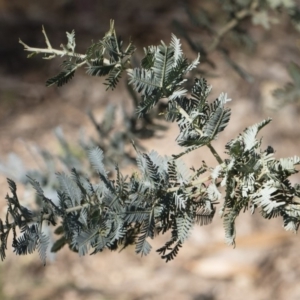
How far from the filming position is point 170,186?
1.30 ft

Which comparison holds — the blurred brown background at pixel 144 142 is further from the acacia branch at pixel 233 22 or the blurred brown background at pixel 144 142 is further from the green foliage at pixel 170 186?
the green foliage at pixel 170 186

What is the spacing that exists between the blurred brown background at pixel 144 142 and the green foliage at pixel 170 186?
0.44 m

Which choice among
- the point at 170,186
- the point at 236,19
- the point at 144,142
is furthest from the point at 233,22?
the point at 144,142

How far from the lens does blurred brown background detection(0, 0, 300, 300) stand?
57.2 inches

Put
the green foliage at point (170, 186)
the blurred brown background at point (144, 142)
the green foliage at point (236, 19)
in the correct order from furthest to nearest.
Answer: the blurred brown background at point (144, 142), the green foliage at point (236, 19), the green foliage at point (170, 186)

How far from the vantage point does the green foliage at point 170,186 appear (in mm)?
361

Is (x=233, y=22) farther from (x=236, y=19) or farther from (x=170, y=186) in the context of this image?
(x=170, y=186)

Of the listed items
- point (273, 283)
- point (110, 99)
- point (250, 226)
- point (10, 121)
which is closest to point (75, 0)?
point (110, 99)

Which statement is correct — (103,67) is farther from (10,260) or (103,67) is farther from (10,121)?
(10,121)

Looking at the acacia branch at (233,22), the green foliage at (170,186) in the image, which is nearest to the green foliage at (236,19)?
the acacia branch at (233,22)

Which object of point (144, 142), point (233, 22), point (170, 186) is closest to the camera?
point (170, 186)

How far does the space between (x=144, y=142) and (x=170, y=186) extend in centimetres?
144

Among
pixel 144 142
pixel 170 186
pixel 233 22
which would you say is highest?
pixel 144 142

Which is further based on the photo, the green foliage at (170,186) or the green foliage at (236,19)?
the green foliage at (236,19)
